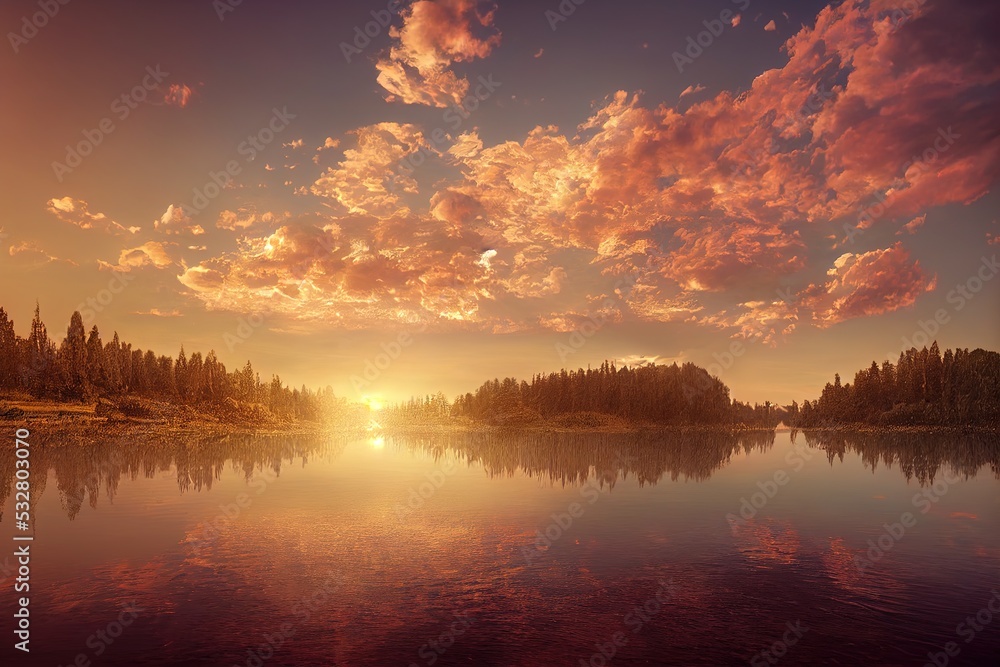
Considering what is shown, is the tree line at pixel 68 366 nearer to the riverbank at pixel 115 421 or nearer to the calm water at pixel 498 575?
the riverbank at pixel 115 421

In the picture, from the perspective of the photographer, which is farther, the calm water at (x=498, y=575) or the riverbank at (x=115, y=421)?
the riverbank at (x=115, y=421)

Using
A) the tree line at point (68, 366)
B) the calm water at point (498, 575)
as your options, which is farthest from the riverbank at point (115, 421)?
the calm water at point (498, 575)

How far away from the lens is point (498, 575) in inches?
803

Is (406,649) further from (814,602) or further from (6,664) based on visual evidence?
(814,602)

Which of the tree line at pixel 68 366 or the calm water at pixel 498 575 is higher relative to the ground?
the tree line at pixel 68 366

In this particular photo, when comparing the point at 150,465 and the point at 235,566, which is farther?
the point at 150,465

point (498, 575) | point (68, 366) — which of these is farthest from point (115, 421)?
point (498, 575)

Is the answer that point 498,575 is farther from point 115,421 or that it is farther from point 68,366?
point 68,366

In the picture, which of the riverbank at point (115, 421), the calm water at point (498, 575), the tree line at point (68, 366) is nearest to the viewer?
the calm water at point (498, 575)

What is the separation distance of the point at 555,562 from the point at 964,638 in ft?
42.2

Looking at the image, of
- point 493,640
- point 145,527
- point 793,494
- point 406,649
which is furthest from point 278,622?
point 793,494

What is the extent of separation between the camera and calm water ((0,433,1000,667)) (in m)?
14.4

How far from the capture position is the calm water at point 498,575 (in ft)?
47.4

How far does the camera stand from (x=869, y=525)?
30.7m
